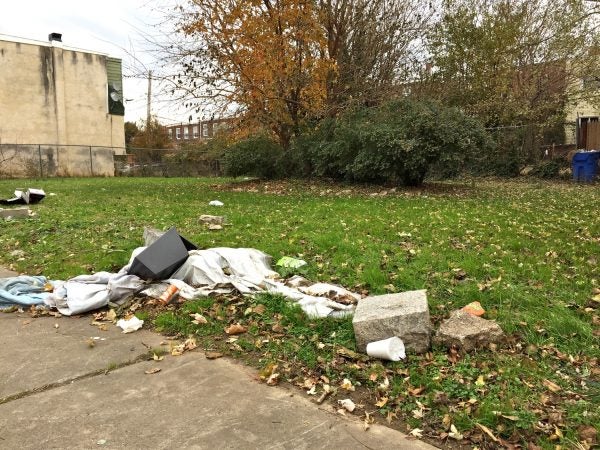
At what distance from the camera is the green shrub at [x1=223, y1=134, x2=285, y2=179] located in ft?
57.9

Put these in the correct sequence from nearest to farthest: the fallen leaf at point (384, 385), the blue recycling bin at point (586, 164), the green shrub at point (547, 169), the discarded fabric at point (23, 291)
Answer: the fallen leaf at point (384, 385), the discarded fabric at point (23, 291), the blue recycling bin at point (586, 164), the green shrub at point (547, 169)

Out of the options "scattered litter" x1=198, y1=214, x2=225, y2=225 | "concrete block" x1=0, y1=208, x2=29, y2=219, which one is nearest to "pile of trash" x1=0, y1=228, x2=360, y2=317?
"scattered litter" x1=198, y1=214, x2=225, y2=225

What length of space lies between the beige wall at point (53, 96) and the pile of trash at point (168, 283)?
85.3 feet

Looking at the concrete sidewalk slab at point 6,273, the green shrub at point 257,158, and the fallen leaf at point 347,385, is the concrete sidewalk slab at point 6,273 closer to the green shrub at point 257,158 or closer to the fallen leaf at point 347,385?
the fallen leaf at point 347,385

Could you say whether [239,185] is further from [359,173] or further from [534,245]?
[534,245]

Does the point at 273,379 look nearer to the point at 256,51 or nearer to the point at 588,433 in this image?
the point at 588,433

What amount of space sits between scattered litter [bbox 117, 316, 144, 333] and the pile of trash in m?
0.38

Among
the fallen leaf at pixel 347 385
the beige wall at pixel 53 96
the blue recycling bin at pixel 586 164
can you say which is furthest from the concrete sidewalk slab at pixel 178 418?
the beige wall at pixel 53 96

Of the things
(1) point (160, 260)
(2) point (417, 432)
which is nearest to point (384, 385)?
(2) point (417, 432)

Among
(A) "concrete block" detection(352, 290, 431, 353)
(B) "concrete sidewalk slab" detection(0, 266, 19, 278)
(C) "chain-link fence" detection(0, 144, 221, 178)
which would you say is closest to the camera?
(A) "concrete block" detection(352, 290, 431, 353)

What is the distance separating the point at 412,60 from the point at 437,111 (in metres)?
5.60

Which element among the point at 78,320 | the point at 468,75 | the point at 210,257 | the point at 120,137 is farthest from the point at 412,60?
the point at 120,137

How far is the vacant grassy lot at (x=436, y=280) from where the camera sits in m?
2.72

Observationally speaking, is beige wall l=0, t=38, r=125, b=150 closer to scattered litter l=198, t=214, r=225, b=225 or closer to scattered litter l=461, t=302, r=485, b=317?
scattered litter l=198, t=214, r=225, b=225
